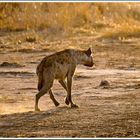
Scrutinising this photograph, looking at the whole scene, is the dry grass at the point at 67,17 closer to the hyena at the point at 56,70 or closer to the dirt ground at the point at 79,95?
the dirt ground at the point at 79,95

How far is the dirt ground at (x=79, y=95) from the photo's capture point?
9844 mm

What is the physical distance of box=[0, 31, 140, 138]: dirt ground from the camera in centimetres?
984

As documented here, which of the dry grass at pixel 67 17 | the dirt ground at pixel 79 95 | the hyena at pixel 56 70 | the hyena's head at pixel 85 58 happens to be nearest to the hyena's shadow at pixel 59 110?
the dirt ground at pixel 79 95

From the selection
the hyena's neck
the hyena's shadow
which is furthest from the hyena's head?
the hyena's shadow

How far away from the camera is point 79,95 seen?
13227 millimetres

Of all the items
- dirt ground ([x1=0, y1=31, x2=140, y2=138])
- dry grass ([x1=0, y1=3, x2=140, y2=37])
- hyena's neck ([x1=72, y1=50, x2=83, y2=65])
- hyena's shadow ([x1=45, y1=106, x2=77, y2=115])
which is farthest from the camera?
dry grass ([x1=0, y1=3, x2=140, y2=37])

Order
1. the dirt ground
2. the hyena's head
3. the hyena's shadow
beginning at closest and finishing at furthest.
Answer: the dirt ground < the hyena's shadow < the hyena's head

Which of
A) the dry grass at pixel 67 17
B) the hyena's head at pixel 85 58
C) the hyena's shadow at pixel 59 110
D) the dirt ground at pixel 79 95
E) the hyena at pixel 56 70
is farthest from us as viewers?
the dry grass at pixel 67 17

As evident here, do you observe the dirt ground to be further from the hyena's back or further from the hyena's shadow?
the hyena's back

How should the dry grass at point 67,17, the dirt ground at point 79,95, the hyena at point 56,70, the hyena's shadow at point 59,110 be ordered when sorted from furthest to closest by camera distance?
the dry grass at point 67,17 → the hyena at point 56,70 → the hyena's shadow at point 59,110 → the dirt ground at point 79,95

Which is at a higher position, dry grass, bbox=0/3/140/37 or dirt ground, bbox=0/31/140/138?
dry grass, bbox=0/3/140/37

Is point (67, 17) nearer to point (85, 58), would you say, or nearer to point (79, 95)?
point (79, 95)

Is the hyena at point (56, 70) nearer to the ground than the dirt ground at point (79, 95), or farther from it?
farther from it

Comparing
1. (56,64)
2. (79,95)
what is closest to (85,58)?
(79,95)
